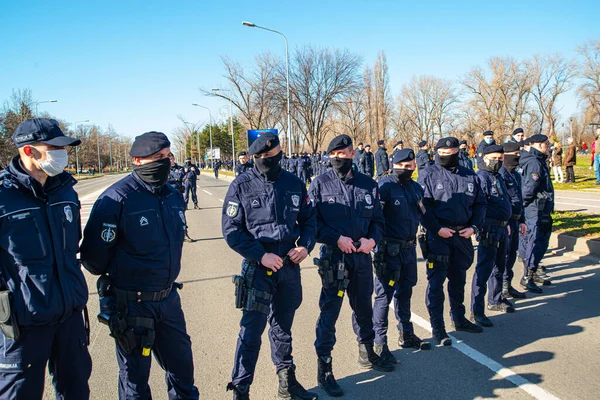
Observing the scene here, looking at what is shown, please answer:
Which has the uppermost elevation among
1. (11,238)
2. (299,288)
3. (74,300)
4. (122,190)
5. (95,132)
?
(95,132)

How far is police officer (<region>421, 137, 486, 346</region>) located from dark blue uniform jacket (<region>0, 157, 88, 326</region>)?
136 inches

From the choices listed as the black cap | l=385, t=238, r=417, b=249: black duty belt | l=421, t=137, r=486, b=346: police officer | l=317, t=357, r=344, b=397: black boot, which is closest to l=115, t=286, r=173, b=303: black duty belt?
the black cap

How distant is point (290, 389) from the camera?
3.54 metres

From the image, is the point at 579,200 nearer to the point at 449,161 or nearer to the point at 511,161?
the point at 511,161

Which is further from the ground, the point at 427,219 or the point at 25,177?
Answer: the point at 25,177

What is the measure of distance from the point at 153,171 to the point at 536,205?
577 cm

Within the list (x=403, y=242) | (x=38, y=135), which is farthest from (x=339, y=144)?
(x=38, y=135)

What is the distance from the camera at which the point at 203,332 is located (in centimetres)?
496

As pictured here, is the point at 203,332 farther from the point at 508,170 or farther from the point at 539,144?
the point at 539,144

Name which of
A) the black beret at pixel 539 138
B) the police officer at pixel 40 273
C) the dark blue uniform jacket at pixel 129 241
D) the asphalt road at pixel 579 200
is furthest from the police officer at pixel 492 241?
the asphalt road at pixel 579 200

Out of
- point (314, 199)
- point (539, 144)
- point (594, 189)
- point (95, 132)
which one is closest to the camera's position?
point (314, 199)

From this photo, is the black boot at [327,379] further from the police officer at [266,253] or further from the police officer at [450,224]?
the police officer at [450,224]

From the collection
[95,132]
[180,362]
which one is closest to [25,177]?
[180,362]

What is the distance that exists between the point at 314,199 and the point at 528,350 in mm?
2592
